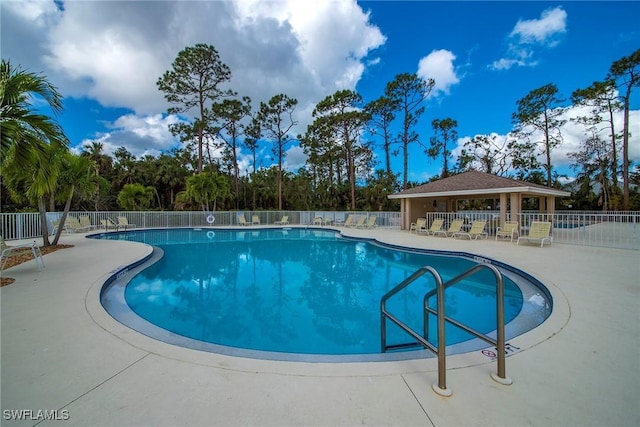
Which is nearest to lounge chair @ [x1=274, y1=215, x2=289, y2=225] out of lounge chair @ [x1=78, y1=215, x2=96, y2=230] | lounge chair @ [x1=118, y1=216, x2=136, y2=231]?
lounge chair @ [x1=118, y1=216, x2=136, y2=231]

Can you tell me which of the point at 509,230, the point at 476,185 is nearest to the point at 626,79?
the point at 476,185

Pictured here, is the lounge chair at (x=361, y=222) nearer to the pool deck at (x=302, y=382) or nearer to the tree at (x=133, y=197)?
the pool deck at (x=302, y=382)

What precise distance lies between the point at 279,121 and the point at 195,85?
7586 mm

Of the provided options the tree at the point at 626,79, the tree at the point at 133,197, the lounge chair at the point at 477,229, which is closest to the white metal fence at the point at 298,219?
the lounge chair at the point at 477,229

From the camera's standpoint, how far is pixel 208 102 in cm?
2362

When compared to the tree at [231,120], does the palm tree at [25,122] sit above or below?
below

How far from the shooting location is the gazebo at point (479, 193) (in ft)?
38.2

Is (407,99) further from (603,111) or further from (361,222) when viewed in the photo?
(603,111)

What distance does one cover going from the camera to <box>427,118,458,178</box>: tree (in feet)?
94.7

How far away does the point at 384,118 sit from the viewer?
25.1 metres

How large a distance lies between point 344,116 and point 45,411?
80.5 feet

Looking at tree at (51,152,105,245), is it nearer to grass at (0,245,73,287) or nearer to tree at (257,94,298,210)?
grass at (0,245,73,287)

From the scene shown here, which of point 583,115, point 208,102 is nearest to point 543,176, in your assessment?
point 583,115
